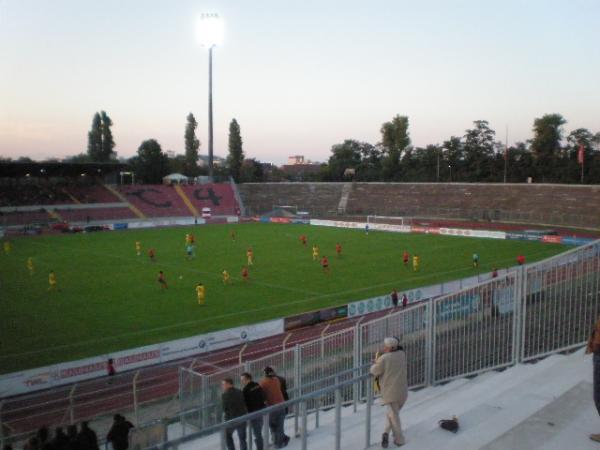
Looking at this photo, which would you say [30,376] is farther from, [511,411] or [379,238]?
[379,238]

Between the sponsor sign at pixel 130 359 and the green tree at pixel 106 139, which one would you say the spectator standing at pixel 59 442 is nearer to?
the sponsor sign at pixel 130 359

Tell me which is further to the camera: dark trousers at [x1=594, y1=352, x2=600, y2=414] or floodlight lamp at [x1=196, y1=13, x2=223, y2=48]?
floodlight lamp at [x1=196, y1=13, x2=223, y2=48]

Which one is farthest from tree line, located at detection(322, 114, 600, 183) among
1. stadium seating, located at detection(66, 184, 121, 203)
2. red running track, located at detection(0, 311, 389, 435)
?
red running track, located at detection(0, 311, 389, 435)

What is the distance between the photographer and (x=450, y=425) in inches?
211

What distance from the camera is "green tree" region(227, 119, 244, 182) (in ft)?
290

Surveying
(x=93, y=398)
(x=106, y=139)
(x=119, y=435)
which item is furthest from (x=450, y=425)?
(x=106, y=139)

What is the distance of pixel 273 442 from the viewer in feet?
21.3

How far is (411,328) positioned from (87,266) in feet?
95.1

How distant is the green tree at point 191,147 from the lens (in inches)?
3531

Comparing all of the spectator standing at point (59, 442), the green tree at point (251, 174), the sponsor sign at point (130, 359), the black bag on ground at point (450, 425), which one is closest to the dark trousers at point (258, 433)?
the black bag on ground at point (450, 425)

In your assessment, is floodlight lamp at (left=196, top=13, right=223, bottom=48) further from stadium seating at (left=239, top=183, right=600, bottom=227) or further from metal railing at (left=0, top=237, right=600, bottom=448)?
metal railing at (left=0, top=237, right=600, bottom=448)

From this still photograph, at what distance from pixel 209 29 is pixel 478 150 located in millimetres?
43727

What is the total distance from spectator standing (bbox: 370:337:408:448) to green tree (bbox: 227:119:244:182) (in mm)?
83724

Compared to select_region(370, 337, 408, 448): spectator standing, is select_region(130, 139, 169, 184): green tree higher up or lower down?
higher up
